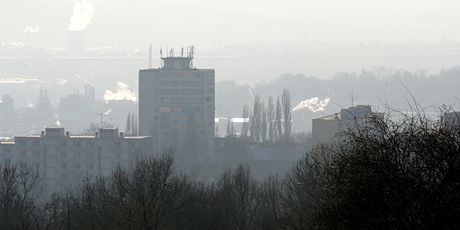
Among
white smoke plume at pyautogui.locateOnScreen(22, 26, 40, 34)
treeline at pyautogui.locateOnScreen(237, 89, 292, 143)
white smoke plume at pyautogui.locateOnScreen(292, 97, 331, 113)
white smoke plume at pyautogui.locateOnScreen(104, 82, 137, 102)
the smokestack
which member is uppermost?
white smoke plume at pyautogui.locateOnScreen(22, 26, 40, 34)

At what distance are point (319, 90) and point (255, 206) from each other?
62.5 m

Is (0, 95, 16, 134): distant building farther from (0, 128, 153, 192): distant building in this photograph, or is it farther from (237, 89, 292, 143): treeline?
(0, 128, 153, 192): distant building

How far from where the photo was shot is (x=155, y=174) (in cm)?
2005

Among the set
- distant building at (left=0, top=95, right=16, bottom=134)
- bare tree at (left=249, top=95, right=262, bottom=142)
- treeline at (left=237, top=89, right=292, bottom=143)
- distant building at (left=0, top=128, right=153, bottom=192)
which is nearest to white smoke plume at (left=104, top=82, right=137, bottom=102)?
distant building at (left=0, top=95, right=16, bottom=134)

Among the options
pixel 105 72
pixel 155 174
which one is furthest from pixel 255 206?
pixel 105 72

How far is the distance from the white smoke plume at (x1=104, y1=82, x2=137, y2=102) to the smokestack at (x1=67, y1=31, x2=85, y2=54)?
32595mm

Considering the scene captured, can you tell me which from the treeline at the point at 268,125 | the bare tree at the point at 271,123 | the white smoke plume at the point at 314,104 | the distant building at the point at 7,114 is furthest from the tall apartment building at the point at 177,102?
the white smoke plume at the point at 314,104

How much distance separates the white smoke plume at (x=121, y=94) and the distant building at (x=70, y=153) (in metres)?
41.4

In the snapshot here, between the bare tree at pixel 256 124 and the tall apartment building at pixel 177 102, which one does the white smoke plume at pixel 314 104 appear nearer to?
the bare tree at pixel 256 124

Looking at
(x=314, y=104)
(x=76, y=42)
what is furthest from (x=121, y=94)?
(x=76, y=42)

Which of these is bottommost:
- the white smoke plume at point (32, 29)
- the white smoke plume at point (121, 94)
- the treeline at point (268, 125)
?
the treeline at point (268, 125)

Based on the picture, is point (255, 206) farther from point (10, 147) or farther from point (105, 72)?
point (105, 72)

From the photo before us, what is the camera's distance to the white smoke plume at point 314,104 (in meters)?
76.2

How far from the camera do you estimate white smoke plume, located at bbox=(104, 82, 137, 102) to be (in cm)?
8591
